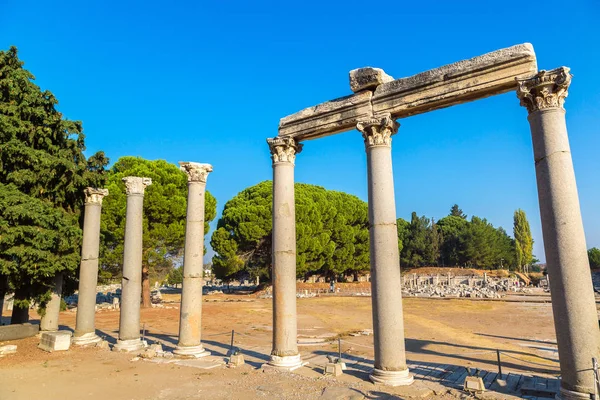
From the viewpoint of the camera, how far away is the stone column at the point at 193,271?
11.4m

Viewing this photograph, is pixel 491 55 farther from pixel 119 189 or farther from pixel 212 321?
pixel 119 189

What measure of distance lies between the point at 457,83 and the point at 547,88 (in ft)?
5.65

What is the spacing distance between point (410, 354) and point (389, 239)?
5978 millimetres

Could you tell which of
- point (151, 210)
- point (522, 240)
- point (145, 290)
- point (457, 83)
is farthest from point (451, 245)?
point (457, 83)

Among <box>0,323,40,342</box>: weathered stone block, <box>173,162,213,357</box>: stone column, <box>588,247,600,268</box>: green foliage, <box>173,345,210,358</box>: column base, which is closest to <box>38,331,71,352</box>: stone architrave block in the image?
<box>0,323,40,342</box>: weathered stone block

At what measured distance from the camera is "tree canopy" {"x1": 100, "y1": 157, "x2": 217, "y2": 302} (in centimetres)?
2450

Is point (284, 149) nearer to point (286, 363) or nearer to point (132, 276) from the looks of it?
point (286, 363)

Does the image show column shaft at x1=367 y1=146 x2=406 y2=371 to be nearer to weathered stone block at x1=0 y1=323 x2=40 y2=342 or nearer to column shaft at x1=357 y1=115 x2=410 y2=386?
column shaft at x1=357 y1=115 x2=410 y2=386

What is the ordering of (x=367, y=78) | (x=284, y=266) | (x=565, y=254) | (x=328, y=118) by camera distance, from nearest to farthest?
1. (x=565, y=254)
2. (x=367, y=78)
3. (x=284, y=266)
4. (x=328, y=118)

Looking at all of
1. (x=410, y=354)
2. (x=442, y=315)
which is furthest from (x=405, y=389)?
(x=442, y=315)

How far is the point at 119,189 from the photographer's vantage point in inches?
977

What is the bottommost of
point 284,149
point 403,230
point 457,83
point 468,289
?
point 468,289

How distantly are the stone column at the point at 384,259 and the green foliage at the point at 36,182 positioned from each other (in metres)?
11.0

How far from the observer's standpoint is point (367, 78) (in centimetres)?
946
